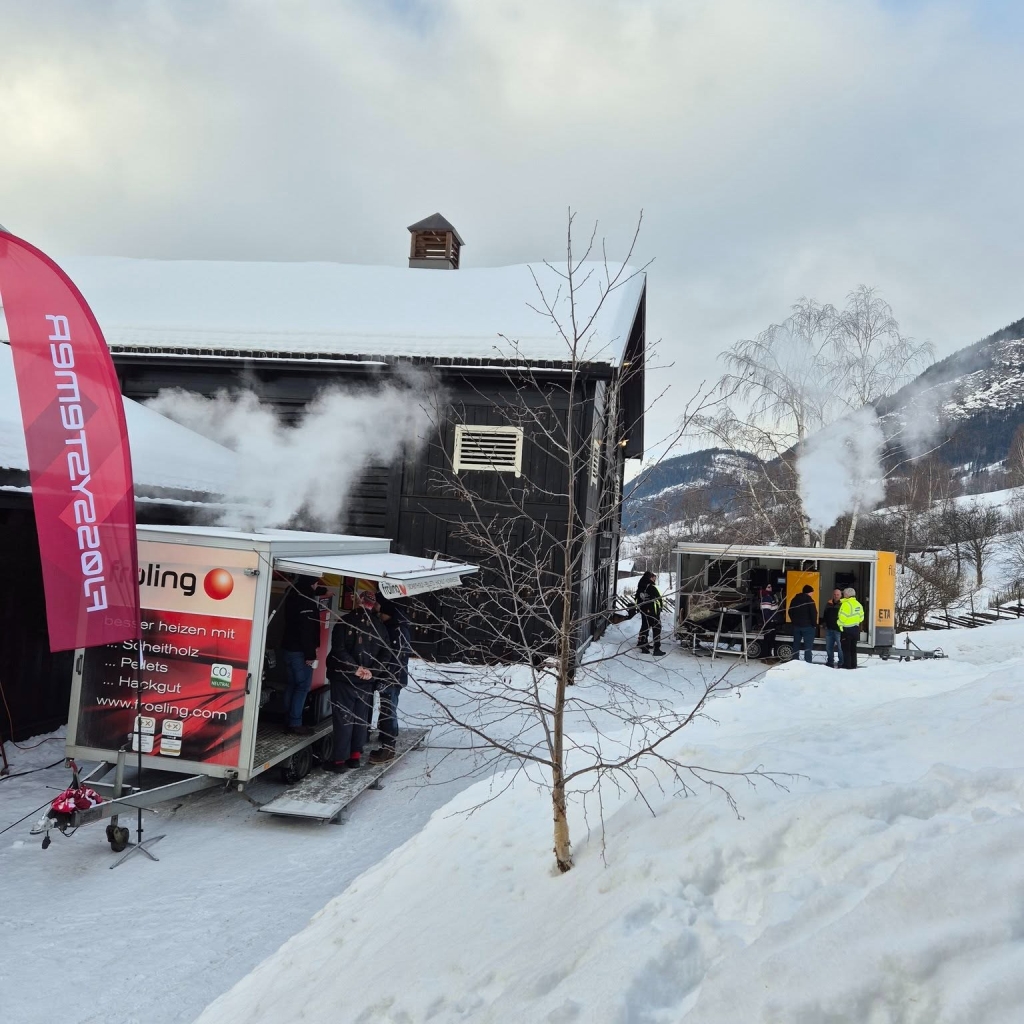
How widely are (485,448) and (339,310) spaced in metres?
4.41

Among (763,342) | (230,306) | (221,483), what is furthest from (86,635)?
(763,342)

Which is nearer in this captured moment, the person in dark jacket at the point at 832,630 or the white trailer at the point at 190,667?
the white trailer at the point at 190,667

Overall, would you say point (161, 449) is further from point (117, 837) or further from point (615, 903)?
point (615, 903)

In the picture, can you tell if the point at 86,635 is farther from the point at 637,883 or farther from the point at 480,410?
the point at 480,410

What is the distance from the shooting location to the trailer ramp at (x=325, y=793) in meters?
6.00

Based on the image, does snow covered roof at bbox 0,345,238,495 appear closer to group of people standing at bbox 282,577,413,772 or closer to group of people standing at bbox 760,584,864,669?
group of people standing at bbox 282,577,413,772

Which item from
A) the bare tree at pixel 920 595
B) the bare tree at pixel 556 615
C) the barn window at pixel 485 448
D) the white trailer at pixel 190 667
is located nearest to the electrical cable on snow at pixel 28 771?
the white trailer at pixel 190 667

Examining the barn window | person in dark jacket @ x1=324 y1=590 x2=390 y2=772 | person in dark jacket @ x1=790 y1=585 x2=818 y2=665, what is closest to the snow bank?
person in dark jacket @ x1=324 y1=590 x2=390 y2=772

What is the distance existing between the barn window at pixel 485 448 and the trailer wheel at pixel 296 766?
6.41 m

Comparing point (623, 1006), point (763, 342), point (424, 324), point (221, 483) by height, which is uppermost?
point (763, 342)

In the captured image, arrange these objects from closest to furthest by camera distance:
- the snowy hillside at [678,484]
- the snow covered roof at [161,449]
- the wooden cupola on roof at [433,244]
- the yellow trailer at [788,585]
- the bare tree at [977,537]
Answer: the snowy hillside at [678,484] → the snow covered roof at [161,449] → the yellow trailer at [788,585] → the wooden cupola on roof at [433,244] → the bare tree at [977,537]

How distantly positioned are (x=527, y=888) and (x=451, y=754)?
459 centimetres

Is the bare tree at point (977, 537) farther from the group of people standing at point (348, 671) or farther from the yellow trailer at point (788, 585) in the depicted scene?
the group of people standing at point (348, 671)

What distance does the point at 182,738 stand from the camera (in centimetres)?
613
